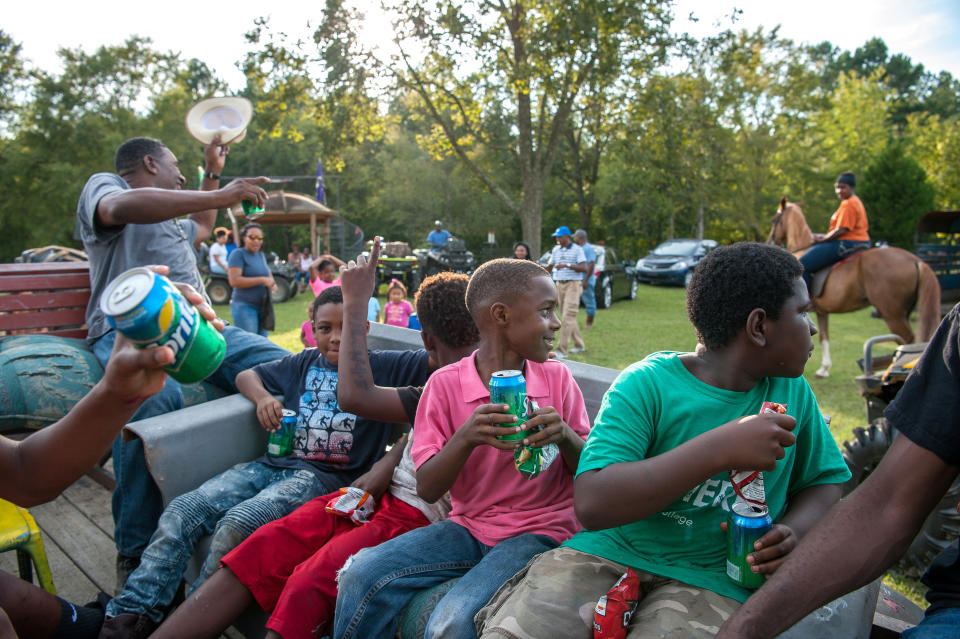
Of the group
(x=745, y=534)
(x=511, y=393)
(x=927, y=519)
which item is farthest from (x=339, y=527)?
(x=927, y=519)

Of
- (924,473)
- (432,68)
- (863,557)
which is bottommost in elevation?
(863,557)

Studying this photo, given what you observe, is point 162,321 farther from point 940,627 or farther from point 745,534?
point 940,627

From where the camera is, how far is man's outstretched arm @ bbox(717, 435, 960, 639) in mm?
1416

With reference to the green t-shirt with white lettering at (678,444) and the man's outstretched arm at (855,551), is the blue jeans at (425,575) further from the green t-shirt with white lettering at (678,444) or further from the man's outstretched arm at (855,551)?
the man's outstretched arm at (855,551)

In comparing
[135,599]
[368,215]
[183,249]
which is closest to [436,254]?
[183,249]

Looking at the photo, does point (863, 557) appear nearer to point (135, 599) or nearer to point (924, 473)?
point (924, 473)

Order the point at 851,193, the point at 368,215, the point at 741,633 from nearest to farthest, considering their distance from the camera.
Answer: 1. the point at 741,633
2. the point at 851,193
3. the point at 368,215

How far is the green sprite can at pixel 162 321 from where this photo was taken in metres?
1.26

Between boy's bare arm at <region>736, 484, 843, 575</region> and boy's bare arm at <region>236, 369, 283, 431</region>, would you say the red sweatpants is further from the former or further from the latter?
boy's bare arm at <region>736, 484, 843, 575</region>

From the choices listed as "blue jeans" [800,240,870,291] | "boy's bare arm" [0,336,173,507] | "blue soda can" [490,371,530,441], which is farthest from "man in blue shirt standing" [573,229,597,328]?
"boy's bare arm" [0,336,173,507]

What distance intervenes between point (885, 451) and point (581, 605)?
2.76m

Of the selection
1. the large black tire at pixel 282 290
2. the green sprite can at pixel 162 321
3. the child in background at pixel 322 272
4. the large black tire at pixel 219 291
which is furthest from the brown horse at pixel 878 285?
the large black tire at pixel 219 291

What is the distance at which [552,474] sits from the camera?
7.30 feet

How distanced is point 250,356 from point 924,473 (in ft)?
11.0
